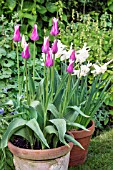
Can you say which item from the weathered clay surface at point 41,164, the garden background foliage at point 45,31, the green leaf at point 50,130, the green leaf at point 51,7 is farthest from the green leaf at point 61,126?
the green leaf at point 51,7

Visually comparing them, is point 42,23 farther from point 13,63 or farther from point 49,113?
point 49,113

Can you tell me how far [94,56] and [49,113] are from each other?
5.22ft

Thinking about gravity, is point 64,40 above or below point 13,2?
below

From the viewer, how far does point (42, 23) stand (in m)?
4.73

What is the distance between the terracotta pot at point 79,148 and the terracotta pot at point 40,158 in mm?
461

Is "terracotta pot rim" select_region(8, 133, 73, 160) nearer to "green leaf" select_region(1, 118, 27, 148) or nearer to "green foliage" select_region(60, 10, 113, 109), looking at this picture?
"green leaf" select_region(1, 118, 27, 148)

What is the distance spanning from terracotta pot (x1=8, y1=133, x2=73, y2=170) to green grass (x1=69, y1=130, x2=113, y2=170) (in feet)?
2.40

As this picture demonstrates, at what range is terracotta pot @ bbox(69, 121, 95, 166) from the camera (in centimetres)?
320

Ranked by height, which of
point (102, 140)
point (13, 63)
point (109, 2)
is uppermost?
point (109, 2)

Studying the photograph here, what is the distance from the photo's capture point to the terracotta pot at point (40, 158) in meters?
2.61

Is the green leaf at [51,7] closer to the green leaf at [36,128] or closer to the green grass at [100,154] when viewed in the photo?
the green grass at [100,154]

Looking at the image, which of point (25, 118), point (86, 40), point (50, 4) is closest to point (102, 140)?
point (86, 40)

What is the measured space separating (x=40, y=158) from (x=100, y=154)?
1.18 metres

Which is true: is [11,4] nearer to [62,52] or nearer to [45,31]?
[45,31]
